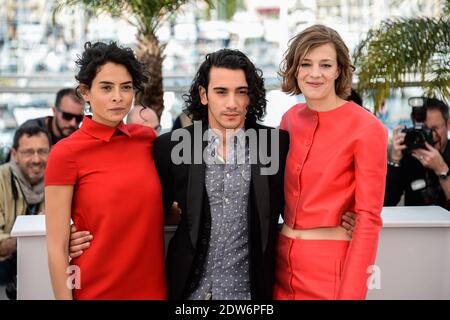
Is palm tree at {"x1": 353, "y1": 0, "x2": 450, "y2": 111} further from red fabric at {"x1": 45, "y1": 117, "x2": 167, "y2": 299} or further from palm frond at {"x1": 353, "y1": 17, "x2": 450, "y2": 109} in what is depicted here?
red fabric at {"x1": 45, "y1": 117, "x2": 167, "y2": 299}

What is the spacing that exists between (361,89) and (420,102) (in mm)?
1939

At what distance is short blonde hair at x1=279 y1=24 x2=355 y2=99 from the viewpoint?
262 cm

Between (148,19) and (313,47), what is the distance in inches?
170

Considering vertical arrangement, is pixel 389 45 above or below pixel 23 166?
above

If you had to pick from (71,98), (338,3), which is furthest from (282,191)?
(338,3)

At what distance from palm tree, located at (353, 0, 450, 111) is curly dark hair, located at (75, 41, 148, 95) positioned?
3816 mm

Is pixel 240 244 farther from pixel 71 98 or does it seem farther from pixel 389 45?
pixel 389 45

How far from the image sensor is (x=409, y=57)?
599 centimetres

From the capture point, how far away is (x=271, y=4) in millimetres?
22547

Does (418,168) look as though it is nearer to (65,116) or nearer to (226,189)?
(226,189)

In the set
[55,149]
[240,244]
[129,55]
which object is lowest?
[240,244]

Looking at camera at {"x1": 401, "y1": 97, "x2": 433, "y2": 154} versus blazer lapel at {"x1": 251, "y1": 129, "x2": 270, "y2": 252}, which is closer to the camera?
blazer lapel at {"x1": 251, "y1": 129, "x2": 270, "y2": 252}

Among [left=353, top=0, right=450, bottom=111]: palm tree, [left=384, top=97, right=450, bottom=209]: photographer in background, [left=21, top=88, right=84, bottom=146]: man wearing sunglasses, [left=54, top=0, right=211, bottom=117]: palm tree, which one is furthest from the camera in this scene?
[left=54, top=0, right=211, bottom=117]: palm tree

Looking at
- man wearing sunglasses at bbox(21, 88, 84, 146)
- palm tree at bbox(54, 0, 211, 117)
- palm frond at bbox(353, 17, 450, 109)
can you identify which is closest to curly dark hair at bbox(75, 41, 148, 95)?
man wearing sunglasses at bbox(21, 88, 84, 146)
